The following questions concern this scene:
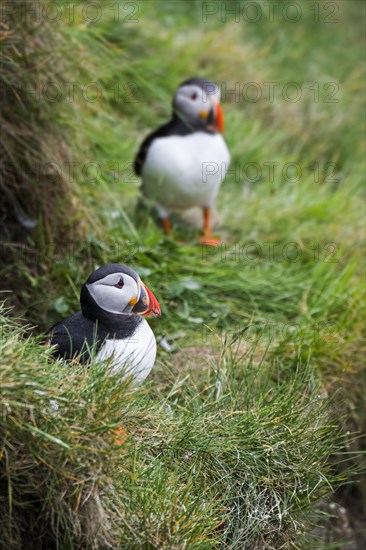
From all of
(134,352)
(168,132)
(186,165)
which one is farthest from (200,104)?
(134,352)

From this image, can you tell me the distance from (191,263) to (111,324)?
1.66 meters

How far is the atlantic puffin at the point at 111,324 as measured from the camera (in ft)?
11.9

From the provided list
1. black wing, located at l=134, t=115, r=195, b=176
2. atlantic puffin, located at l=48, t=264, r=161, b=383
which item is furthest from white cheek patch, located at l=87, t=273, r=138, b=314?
black wing, located at l=134, t=115, r=195, b=176

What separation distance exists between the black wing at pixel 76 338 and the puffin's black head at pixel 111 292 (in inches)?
2.1

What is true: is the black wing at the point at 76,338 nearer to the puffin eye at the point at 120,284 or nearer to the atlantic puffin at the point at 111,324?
the atlantic puffin at the point at 111,324

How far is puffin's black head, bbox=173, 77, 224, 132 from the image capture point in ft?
17.9

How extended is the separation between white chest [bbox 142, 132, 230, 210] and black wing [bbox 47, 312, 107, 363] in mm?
1844

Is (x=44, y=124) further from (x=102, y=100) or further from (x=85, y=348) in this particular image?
(x=85, y=348)

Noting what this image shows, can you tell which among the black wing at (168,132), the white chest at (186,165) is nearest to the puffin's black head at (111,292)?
the white chest at (186,165)

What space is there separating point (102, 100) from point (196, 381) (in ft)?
6.79

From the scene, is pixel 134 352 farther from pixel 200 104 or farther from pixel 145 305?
pixel 200 104

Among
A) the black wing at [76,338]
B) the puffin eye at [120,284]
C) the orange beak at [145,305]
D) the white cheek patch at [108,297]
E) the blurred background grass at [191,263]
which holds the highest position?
the puffin eye at [120,284]

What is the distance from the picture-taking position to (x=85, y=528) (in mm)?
3170

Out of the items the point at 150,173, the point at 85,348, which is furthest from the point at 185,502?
the point at 150,173
